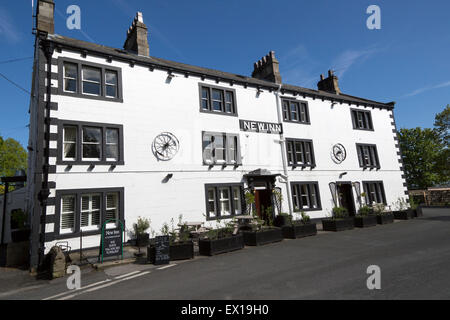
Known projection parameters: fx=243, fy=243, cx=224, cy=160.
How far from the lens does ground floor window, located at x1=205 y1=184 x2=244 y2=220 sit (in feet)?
45.1

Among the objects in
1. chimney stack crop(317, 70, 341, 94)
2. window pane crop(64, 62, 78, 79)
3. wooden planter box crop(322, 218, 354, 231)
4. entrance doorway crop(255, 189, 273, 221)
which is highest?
chimney stack crop(317, 70, 341, 94)

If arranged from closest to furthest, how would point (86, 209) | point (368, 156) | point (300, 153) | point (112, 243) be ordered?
point (112, 243)
point (86, 209)
point (300, 153)
point (368, 156)

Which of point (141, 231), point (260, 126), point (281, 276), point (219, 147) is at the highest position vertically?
point (260, 126)

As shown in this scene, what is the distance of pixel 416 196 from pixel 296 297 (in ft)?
115

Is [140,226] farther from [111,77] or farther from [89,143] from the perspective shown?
[111,77]

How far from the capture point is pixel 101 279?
7.22m

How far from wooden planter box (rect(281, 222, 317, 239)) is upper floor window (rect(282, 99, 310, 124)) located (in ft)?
26.3

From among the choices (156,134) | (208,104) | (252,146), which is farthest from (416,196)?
(156,134)

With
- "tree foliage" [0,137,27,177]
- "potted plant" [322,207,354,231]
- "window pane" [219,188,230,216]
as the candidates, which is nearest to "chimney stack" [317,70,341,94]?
"potted plant" [322,207,354,231]

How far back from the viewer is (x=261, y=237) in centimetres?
1118

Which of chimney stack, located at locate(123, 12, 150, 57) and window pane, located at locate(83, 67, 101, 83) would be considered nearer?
window pane, located at locate(83, 67, 101, 83)

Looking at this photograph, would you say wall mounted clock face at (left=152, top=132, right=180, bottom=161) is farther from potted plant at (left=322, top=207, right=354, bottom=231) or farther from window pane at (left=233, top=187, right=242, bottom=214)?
potted plant at (left=322, top=207, right=354, bottom=231)

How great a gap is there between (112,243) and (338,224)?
476 inches

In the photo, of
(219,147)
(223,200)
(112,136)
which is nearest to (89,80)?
(112,136)
